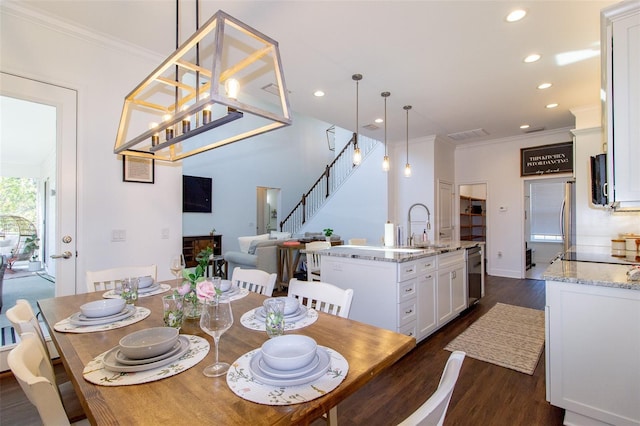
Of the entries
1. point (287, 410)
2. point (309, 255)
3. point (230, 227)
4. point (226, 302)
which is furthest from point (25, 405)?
point (230, 227)

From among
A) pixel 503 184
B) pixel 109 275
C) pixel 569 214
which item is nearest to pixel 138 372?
pixel 109 275

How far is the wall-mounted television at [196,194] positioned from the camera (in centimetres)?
739

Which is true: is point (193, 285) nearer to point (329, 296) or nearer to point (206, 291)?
point (206, 291)

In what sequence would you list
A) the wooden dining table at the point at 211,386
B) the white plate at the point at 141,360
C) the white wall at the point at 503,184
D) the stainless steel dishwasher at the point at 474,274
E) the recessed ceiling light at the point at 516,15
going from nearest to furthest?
the wooden dining table at the point at 211,386 < the white plate at the point at 141,360 < the recessed ceiling light at the point at 516,15 < the stainless steel dishwasher at the point at 474,274 < the white wall at the point at 503,184

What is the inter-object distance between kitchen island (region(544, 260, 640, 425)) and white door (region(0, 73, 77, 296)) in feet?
12.2

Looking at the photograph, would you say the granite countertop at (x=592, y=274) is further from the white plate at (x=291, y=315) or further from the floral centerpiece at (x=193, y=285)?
the floral centerpiece at (x=193, y=285)

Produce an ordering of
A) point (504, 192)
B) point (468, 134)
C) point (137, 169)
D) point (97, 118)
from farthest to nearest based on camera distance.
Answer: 1. point (504, 192)
2. point (468, 134)
3. point (137, 169)
4. point (97, 118)

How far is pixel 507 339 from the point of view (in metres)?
3.24

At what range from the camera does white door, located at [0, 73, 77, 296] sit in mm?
2621

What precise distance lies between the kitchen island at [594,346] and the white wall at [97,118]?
135 inches

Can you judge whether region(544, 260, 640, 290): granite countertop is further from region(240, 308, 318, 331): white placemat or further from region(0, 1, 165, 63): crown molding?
region(0, 1, 165, 63): crown molding

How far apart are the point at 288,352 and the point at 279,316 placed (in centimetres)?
20

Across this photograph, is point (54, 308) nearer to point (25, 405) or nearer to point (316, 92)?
point (25, 405)

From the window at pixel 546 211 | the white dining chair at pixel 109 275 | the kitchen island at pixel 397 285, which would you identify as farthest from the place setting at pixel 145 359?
the window at pixel 546 211
